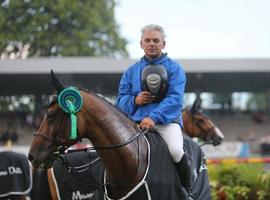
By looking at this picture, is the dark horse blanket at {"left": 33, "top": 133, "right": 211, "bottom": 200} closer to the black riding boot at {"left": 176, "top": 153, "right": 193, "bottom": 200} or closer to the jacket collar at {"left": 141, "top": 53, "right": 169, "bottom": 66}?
the black riding boot at {"left": 176, "top": 153, "right": 193, "bottom": 200}

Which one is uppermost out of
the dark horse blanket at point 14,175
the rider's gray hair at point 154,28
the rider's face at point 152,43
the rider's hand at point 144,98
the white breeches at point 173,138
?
the rider's gray hair at point 154,28

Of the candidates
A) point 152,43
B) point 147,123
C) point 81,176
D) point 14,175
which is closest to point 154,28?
point 152,43

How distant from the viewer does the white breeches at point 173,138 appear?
5047mm

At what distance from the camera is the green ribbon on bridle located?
453 cm

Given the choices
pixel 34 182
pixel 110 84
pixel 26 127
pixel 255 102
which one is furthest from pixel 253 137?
pixel 34 182

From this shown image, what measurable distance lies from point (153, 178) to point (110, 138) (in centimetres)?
56

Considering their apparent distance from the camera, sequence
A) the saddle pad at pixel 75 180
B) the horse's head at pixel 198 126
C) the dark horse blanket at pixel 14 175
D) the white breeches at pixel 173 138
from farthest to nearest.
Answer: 1. the horse's head at pixel 198 126
2. the dark horse blanket at pixel 14 175
3. the saddle pad at pixel 75 180
4. the white breeches at pixel 173 138

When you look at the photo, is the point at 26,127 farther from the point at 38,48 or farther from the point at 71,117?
the point at 71,117

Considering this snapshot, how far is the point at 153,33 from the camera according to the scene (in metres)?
5.25

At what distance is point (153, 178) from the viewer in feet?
16.1

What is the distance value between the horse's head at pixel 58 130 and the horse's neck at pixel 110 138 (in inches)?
5.8

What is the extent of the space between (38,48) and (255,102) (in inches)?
540

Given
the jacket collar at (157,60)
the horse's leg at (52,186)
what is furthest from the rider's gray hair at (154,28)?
the horse's leg at (52,186)

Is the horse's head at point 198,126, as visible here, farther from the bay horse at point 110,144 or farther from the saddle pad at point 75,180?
the bay horse at point 110,144
